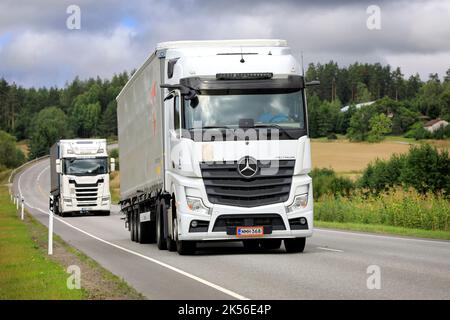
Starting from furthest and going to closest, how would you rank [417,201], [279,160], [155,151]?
[417,201] → [155,151] → [279,160]

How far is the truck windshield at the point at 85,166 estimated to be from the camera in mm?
49469

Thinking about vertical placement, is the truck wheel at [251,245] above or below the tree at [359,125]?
below

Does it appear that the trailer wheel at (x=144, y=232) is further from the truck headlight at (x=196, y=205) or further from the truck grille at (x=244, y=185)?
the truck grille at (x=244, y=185)

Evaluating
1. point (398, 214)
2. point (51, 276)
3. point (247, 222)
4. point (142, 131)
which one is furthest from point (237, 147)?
point (398, 214)

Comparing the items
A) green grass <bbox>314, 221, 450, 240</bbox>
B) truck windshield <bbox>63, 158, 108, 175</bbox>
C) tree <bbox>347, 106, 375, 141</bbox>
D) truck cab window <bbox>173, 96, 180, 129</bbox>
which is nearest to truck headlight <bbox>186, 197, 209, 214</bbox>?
truck cab window <bbox>173, 96, 180, 129</bbox>

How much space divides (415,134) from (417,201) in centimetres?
10837

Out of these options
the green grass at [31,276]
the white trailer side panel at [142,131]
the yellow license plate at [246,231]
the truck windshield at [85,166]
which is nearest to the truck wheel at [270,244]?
the yellow license plate at [246,231]

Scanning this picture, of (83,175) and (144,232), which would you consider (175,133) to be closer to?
(144,232)

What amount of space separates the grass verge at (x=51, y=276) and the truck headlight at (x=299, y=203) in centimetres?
402

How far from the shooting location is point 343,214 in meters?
36.0

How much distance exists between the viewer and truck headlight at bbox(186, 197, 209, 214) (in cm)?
1750
